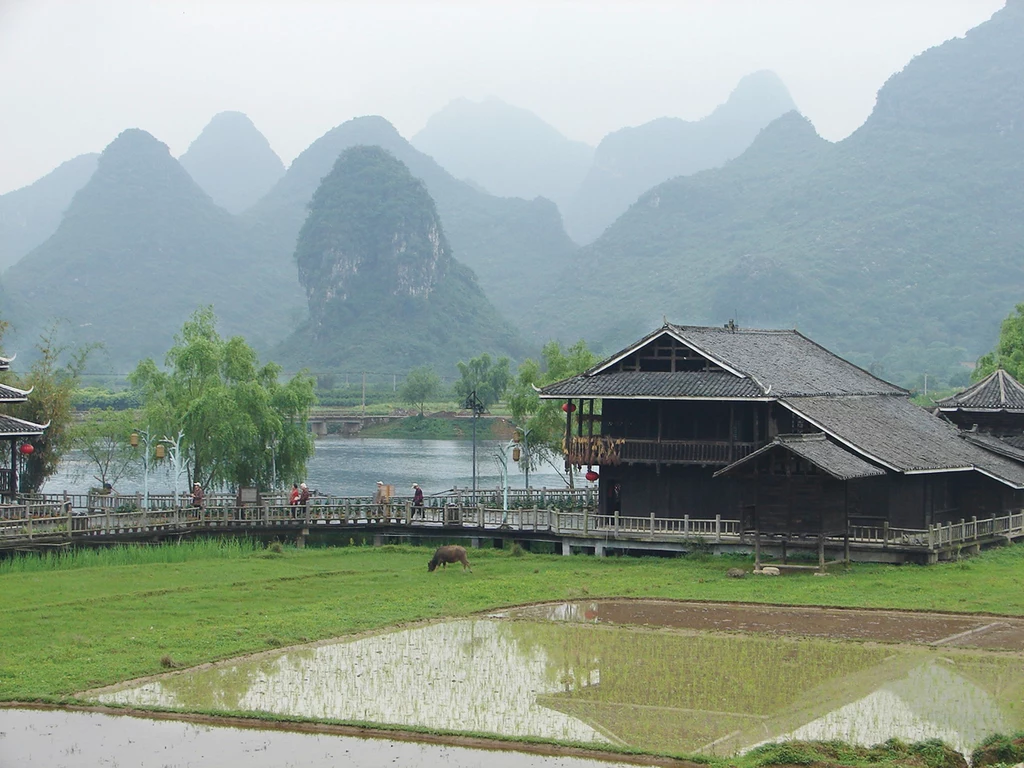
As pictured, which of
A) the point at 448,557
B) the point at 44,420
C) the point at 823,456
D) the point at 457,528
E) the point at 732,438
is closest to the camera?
the point at 823,456

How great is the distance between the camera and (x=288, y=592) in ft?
105

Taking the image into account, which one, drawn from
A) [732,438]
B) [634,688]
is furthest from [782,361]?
[634,688]

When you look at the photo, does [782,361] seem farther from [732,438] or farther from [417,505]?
[417,505]

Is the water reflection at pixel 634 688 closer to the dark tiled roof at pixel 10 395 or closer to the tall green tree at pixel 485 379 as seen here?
the dark tiled roof at pixel 10 395

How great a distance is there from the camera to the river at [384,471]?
7162cm

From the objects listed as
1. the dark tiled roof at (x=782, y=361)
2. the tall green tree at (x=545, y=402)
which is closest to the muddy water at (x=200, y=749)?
the dark tiled roof at (x=782, y=361)

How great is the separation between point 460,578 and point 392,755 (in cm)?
1597

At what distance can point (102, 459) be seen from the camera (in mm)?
67812

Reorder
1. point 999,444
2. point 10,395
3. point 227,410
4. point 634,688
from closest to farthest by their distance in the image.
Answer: point 634,688, point 10,395, point 999,444, point 227,410

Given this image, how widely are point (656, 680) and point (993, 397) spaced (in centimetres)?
2820

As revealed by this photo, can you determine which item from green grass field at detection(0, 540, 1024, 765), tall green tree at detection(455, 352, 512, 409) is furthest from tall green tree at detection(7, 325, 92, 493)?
tall green tree at detection(455, 352, 512, 409)

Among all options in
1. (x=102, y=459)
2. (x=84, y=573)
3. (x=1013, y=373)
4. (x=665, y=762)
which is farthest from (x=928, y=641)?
(x=102, y=459)

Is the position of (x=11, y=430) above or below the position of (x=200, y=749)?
above

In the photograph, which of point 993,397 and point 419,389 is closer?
point 993,397
